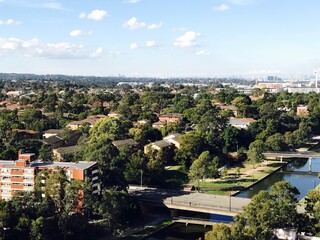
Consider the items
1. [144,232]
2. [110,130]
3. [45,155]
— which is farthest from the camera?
Result: [110,130]

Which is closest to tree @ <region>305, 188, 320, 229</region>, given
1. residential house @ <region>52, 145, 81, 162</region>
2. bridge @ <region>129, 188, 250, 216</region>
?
bridge @ <region>129, 188, 250, 216</region>

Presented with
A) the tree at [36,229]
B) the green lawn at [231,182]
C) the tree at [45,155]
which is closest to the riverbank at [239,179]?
the green lawn at [231,182]

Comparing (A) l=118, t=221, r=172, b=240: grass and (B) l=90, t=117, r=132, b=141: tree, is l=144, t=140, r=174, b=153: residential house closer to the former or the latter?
(B) l=90, t=117, r=132, b=141: tree

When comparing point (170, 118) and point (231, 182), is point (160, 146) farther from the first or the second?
point (170, 118)

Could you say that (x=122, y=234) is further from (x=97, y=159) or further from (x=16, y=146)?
(x=16, y=146)

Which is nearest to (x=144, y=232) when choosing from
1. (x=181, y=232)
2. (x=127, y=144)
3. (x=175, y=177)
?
(x=181, y=232)

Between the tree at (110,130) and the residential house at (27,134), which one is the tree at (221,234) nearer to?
the tree at (110,130)
